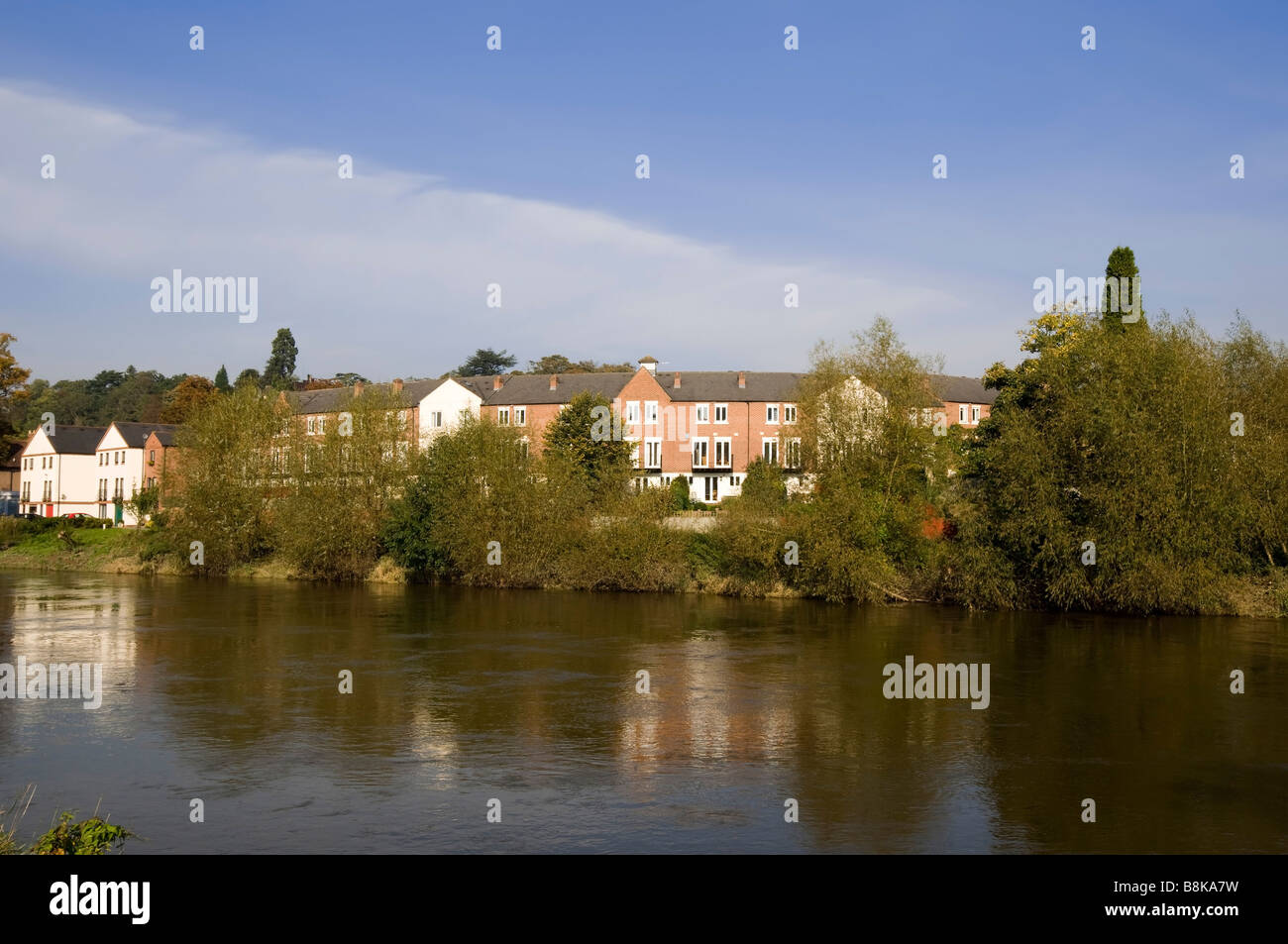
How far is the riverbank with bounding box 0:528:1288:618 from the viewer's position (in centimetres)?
4012

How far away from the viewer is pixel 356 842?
14.5 metres

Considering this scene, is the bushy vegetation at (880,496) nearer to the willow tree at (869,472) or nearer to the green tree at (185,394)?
the willow tree at (869,472)

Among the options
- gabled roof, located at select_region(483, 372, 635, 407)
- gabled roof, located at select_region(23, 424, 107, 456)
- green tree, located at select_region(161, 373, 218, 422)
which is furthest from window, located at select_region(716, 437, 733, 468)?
gabled roof, located at select_region(23, 424, 107, 456)

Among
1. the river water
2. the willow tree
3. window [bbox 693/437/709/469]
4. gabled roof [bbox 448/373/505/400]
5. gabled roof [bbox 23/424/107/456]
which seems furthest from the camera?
gabled roof [bbox 23/424/107/456]

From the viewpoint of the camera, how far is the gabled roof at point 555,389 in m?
82.8

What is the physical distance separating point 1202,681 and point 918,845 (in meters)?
16.3

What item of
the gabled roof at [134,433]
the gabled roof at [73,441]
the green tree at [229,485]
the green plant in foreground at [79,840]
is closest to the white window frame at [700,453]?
the green tree at [229,485]

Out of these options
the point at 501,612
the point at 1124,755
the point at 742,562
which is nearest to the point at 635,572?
the point at 742,562

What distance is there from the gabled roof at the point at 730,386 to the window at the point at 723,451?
3.09m

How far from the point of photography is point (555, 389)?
84.8 metres

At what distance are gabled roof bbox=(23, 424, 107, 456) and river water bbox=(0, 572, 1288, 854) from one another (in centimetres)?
7352

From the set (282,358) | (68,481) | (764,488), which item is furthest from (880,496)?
(282,358)

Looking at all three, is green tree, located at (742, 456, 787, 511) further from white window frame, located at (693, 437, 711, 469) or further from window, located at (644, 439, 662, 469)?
window, located at (644, 439, 662, 469)
